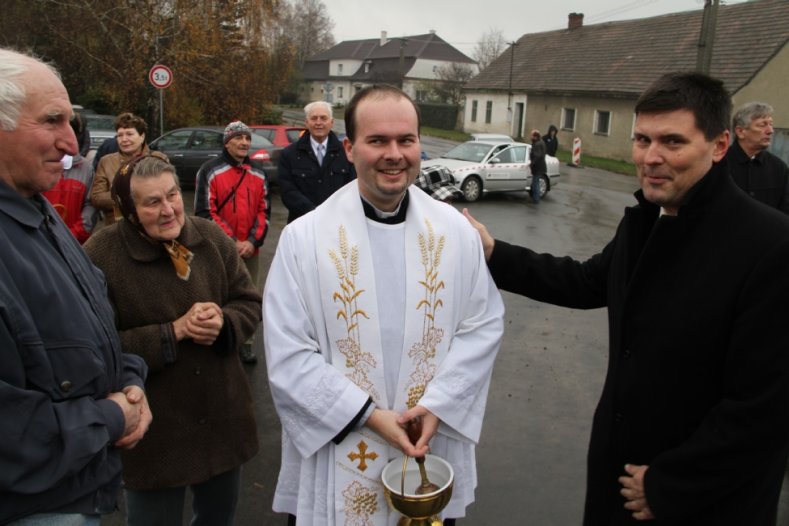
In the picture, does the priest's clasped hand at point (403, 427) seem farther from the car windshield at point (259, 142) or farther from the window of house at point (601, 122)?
the window of house at point (601, 122)

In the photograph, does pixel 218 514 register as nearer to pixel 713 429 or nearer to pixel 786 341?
pixel 713 429

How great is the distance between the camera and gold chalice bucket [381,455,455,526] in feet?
6.39

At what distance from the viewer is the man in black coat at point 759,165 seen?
4859mm

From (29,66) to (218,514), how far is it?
6.55 ft

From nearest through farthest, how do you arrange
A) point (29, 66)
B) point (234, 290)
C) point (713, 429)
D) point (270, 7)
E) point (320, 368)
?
point (29, 66) < point (713, 429) < point (320, 368) < point (234, 290) < point (270, 7)

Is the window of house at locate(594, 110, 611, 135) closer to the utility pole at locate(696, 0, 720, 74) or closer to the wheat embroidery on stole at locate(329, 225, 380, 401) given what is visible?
the utility pole at locate(696, 0, 720, 74)

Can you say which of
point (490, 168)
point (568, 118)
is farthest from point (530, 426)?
point (568, 118)

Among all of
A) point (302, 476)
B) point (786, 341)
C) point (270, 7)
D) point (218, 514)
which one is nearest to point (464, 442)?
point (302, 476)

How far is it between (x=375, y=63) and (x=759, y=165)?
77.4 metres

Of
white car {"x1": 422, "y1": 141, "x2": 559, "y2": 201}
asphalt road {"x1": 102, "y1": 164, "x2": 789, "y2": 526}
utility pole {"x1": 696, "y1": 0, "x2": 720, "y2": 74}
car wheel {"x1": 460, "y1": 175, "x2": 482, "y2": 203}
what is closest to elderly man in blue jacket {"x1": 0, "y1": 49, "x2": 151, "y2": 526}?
asphalt road {"x1": 102, "y1": 164, "x2": 789, "y2": 526}

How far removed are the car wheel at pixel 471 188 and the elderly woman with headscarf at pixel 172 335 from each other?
12.8 m

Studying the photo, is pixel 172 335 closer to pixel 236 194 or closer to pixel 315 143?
pixel 236 194

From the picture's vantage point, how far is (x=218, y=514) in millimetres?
2811

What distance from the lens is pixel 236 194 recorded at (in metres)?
5.36
